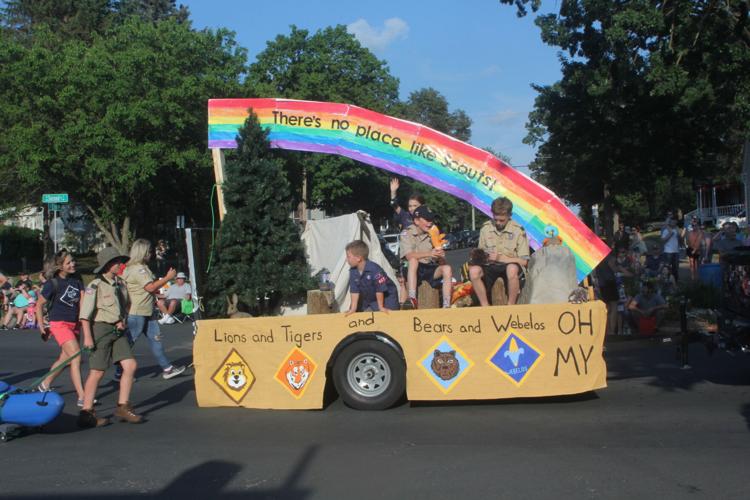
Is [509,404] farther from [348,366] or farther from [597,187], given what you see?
[597,187]

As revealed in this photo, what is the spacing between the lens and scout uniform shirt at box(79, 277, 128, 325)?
7691 millimetres

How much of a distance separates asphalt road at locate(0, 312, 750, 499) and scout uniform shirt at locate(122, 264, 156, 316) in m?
1.09

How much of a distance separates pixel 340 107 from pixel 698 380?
18.6ft

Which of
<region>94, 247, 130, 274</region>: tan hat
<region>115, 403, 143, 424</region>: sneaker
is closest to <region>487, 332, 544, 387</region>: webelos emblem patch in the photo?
<region>115, 403, 143, 424</region>: sneaker

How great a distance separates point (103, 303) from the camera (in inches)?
306

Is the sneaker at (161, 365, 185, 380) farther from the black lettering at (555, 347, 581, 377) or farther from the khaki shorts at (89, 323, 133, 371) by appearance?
the black lettering at (555, 347, 581, 377)

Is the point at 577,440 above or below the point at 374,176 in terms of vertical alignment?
below

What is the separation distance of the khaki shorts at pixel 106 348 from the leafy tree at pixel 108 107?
2316cm

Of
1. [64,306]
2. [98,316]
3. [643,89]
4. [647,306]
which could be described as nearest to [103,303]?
[98,316]

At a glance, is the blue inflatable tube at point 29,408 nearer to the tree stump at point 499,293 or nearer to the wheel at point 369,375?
the wheel at point 369,375

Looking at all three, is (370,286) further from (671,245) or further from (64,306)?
(671,245)

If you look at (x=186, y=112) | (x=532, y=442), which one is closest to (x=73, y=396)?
(x=532, y=442)

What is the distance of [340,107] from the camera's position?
35.0ft

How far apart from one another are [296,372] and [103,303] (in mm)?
2021
